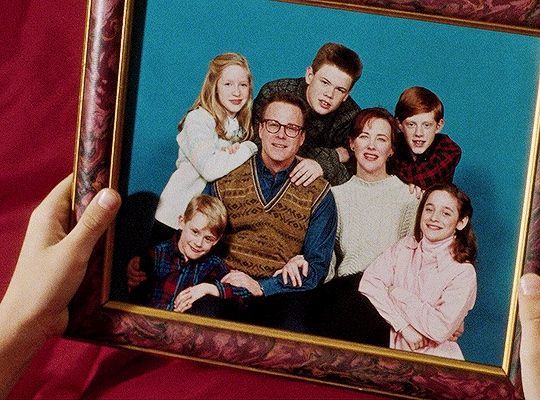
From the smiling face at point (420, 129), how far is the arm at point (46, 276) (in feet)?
1.13

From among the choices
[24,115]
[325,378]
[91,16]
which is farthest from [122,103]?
[325,378]

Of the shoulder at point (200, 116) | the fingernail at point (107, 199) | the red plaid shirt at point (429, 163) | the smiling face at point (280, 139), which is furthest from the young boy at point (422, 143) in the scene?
the fingernail at point (107, 199)

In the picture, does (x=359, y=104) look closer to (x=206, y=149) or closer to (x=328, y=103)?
(x=328, y=103)

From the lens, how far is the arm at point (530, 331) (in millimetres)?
745

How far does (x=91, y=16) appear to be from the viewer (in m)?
0.76

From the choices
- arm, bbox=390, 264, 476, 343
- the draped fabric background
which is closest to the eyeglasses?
arm, bbox=390, 264, 476, 343

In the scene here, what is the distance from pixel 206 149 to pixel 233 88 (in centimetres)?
8

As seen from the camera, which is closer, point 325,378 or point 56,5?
point 325,378

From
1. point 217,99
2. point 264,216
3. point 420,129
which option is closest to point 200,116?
point 217,99

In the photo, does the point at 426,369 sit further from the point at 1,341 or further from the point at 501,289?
the point at 1,341

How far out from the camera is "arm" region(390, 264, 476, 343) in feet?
2.55

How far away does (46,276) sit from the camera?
799 millimetres

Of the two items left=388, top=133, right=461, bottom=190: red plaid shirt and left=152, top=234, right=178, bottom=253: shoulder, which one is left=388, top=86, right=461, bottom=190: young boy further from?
left=152, top=234, right=178, bottom=253: shoulder

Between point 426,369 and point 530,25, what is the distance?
0.41 meters
